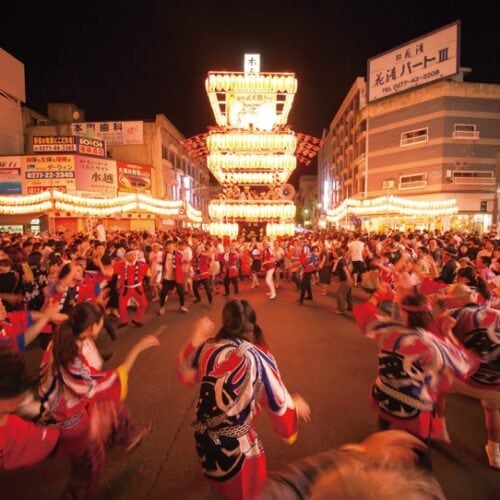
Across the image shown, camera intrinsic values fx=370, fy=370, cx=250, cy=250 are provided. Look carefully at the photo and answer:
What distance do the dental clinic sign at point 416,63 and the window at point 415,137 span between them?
3813 millimetres

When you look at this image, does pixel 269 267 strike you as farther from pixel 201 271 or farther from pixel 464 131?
pixel 464 131

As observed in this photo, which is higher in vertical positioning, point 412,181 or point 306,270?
point 412,181

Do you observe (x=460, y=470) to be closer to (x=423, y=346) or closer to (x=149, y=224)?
(x=423, y=346)

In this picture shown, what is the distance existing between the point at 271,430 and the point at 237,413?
2.33 metres

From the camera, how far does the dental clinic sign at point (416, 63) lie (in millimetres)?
29000

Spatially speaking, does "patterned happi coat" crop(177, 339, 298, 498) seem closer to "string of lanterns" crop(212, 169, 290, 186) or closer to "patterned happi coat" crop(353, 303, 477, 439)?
"patterned happi coat" crop(353, 303, 477, 439)

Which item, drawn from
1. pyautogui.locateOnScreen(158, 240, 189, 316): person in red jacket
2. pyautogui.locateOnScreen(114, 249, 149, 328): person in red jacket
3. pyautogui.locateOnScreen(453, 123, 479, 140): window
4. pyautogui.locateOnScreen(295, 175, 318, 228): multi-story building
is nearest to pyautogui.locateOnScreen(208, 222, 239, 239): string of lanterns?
pyautogui.locateOnScreen(158, 240, 189, 316): person in red jacket

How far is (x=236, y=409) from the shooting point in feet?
6.79

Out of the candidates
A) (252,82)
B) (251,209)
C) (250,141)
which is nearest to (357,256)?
(251,209)

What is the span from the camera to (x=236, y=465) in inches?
80.4

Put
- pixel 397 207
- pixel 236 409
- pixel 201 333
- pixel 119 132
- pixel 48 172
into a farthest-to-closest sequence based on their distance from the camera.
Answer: pixel 119 132, pixel 48 172, pixel 397 207, pixel 201 333, pixel 236 409

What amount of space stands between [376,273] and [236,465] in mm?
9284

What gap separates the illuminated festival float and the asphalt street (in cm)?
668

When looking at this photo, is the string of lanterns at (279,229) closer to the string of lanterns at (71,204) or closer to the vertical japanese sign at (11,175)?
the string of lanterns at (71,204)
